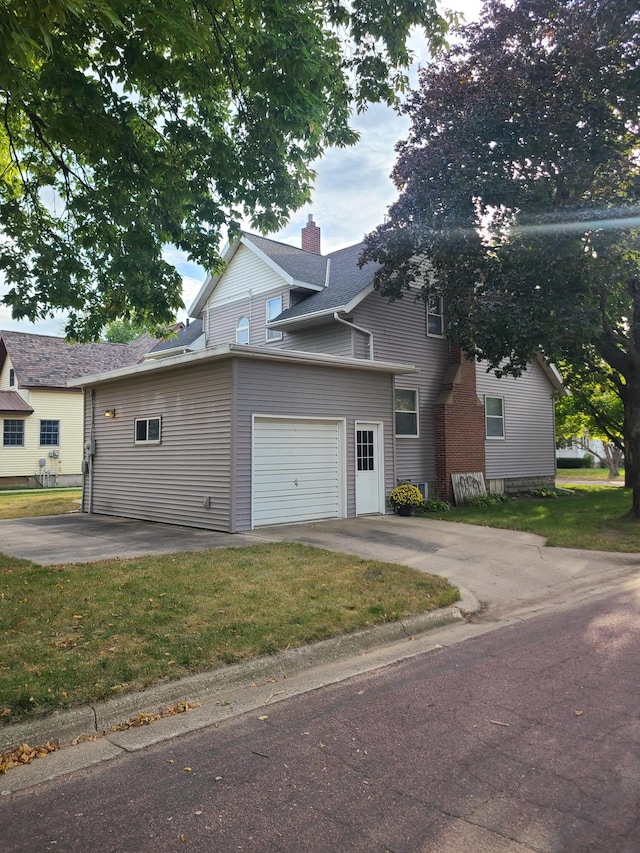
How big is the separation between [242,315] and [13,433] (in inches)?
608

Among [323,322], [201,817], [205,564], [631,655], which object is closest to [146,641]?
[201,817]

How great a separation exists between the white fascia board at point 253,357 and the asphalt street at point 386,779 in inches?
306

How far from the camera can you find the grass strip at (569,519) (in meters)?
11.1

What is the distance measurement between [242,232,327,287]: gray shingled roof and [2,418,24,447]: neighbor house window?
16.4 m

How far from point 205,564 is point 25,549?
12.5ft

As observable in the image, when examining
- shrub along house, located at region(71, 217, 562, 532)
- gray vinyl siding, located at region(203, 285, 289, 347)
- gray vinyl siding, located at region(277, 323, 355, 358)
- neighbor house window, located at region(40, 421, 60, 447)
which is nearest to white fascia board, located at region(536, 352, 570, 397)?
shrub along house, located at region(71, 217, 562, 532)

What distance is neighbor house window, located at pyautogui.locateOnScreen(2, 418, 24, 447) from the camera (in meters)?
28.0

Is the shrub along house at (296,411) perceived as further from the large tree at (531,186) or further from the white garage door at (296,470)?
the large tree at (531,186)

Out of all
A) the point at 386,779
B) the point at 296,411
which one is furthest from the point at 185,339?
the point at 386,779

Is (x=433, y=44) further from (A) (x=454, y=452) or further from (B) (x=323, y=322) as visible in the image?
(A) (x=454, y=452)

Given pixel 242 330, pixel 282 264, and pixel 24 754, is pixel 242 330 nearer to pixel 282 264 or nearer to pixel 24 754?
pixel 282 264

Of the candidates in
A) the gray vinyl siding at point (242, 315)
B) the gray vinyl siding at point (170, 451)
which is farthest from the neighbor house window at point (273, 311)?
the gray vinyl siding at point (170, 451)

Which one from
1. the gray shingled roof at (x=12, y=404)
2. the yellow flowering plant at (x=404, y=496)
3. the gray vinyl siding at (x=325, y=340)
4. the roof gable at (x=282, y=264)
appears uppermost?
the roof gable at (x=282, y=264)

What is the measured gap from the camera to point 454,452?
17.4m
